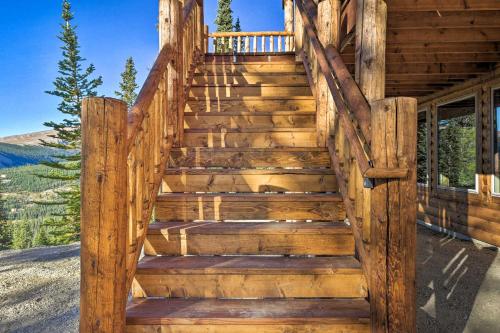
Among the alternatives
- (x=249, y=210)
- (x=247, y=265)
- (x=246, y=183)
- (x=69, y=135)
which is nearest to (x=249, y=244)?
(x=247, y=265)

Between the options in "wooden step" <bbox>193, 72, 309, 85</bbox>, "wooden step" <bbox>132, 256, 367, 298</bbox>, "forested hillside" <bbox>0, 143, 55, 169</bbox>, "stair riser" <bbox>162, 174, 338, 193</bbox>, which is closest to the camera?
"wooden step" <bbox>132, 256, 367, 298</bbox>

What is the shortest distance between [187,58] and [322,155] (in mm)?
2115

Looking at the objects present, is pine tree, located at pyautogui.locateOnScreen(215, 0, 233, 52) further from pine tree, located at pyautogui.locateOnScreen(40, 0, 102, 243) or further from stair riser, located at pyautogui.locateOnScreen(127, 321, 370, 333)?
stair riser, located at pyautogui.locateOnScreen(127, 321, 370, 333)

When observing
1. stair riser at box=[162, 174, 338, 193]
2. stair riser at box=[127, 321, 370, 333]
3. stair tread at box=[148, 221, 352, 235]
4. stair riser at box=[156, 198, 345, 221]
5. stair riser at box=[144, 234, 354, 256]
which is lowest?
stair riser at box=[127, 321, 370, 333]

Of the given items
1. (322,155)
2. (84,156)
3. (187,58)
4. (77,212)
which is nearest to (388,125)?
(322,155)

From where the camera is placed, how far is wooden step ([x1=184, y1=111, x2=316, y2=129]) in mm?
2996

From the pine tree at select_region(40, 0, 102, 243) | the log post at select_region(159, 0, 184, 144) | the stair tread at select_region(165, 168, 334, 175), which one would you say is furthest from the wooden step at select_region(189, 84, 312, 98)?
the pine tree at select_region(40, 0, 102, 243)

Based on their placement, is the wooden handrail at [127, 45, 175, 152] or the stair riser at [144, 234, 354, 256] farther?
the stair riser at [144, 234, 354, 256]

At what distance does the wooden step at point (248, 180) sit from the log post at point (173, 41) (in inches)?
Result: 21.5

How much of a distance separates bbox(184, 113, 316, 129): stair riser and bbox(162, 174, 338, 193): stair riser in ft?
2.84

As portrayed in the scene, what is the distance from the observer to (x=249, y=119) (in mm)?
3029

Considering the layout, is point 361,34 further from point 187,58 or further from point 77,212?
point 77,212

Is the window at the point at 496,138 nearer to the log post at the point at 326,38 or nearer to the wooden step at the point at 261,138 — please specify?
the log post at the point at 326,38

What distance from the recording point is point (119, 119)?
1313 millimetres
